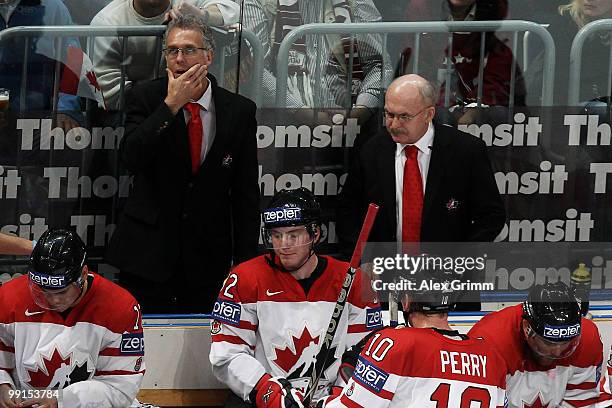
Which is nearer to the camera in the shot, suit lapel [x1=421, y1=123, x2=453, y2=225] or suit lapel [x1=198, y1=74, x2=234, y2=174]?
suit lapel [x1=198, y1=74, x2=234, y2=174]

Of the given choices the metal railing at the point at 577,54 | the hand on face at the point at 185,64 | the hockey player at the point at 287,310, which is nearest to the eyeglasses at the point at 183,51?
the hand on face at the point at 185,64

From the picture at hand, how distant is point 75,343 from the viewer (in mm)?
4445

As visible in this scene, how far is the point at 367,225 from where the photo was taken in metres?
4.64

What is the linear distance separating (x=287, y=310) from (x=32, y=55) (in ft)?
A: 4.11

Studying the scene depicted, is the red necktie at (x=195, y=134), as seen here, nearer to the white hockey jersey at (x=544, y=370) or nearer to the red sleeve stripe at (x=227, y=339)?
the red sleeve stripe at (x=227, y=339)

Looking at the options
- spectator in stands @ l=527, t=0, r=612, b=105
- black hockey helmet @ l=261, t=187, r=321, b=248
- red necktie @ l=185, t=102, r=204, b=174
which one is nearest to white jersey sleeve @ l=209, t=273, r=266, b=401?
black hockey helmet @ l=261, t=187, r=321, b=248

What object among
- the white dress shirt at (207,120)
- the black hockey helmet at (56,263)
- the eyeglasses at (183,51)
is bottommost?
the black hockey helmet at (56,263)

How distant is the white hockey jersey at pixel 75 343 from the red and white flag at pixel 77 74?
2.83 ft

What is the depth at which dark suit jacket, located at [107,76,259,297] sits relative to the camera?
4.93 metres

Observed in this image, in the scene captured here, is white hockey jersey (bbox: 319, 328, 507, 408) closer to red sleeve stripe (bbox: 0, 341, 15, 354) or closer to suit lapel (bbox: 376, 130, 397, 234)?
suit lapel (bbox: 376, 130, 397, 234)

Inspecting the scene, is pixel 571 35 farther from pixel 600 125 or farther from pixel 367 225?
pixel 367 225

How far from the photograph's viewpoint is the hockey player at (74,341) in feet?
14.4

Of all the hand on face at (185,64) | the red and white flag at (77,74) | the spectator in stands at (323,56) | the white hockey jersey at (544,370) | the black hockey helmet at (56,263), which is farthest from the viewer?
the spectator in stands at (323,56)

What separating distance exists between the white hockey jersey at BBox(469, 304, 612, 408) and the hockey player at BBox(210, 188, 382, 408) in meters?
0.44
